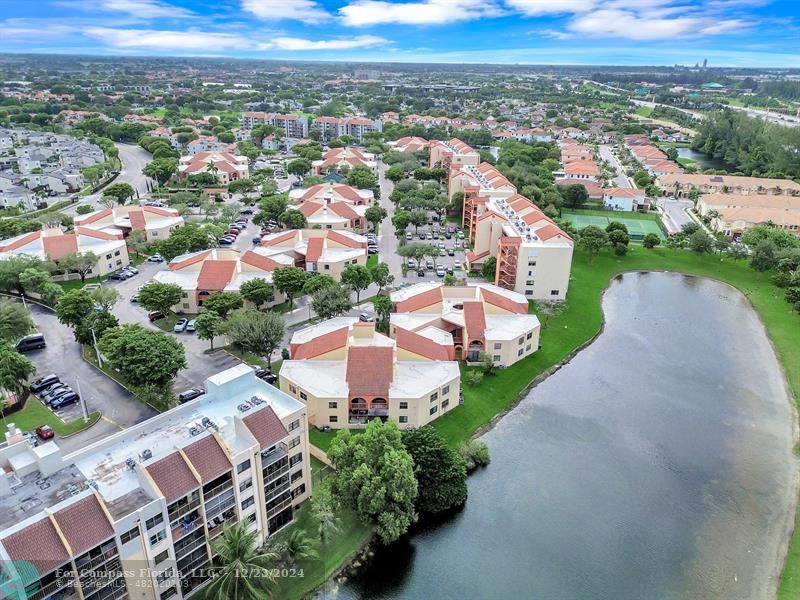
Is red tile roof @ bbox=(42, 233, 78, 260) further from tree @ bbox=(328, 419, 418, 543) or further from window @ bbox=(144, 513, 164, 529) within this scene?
window @ bbox=(144, 513, 164, 529)

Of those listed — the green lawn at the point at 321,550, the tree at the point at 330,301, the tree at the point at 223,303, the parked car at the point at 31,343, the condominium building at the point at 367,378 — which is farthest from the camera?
the tree at the point at 330,301

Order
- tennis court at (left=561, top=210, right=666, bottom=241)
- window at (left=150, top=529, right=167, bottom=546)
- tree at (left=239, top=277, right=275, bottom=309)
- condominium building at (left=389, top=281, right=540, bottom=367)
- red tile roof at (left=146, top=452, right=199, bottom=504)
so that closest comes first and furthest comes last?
window at (left=150, top=529, right=167, bottom=546), red tile roof at (left=146, top=452, right=199, bottom=504), condominium building at (left=389, top=281, right=540, bottom=367), tree at (left=239, top=277, right=275, bottom=309), tennis court at (left=561, top=210, right=666, bottom=241)

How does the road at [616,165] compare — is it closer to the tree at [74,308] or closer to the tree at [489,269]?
the tree at [489,269]

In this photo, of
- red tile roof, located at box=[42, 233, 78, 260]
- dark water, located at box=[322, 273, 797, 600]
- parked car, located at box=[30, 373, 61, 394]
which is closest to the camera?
dark water, located at box=[322, 273, 797, 600]

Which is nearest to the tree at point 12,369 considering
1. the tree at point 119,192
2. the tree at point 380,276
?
the tree at point 380,276

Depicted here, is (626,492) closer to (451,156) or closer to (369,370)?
(369,370)

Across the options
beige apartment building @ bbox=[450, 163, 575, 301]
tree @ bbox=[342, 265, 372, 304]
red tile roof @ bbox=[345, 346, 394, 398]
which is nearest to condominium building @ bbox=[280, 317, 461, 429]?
red tile roof @ bbox=[345, 346, 394, 398]
